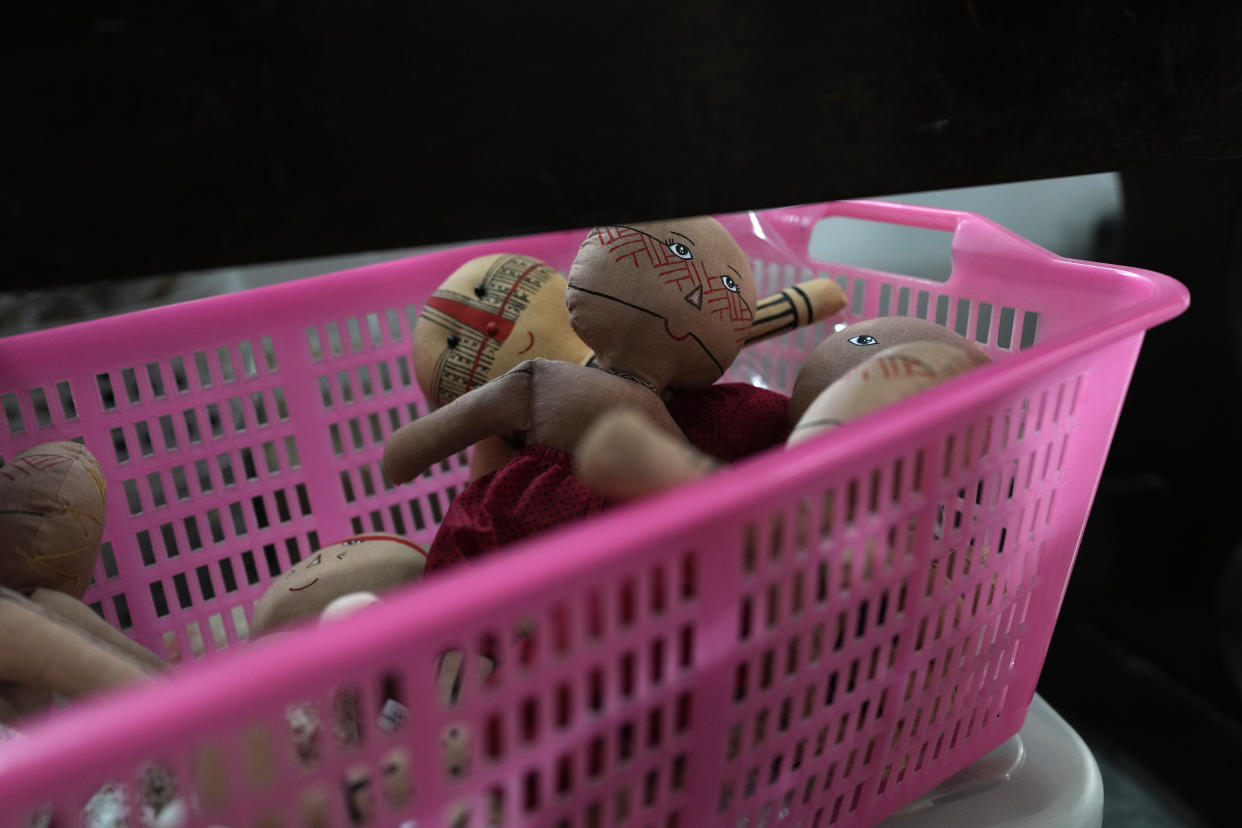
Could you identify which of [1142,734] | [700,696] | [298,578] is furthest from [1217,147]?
[1142,734]

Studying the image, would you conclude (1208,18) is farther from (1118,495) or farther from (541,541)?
(1118,495)

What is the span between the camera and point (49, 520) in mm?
526

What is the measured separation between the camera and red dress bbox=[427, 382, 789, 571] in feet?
1.80

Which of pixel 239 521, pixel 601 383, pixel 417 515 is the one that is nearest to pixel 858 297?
pixel 601 383

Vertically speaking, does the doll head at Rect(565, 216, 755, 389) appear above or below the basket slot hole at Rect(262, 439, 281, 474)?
above

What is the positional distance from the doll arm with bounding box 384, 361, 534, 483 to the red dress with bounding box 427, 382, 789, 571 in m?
0.03

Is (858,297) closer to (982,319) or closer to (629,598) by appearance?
(982,319)

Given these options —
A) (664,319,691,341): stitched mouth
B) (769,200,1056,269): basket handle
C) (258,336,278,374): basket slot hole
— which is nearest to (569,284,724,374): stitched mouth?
(664,319,691,341): stitched mouth

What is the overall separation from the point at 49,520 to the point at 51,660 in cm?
12

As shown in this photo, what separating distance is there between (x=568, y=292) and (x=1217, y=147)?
0.37 m

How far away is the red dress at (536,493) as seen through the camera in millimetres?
549

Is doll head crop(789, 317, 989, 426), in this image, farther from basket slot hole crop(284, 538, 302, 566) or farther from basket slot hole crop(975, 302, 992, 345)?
basket slot hole crop(284, 538, 302, 566)

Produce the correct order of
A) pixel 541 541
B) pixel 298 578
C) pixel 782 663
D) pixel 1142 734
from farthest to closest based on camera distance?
pixel 1142 734, pixel 298 578, pixel 782 663, pixel 541 541

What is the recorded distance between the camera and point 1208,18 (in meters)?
0.41
